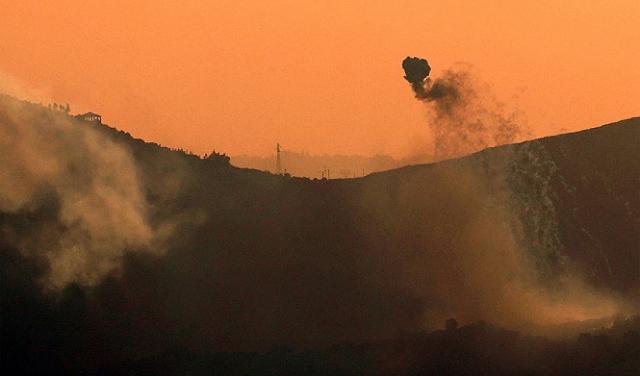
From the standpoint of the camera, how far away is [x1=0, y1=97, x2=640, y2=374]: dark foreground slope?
5712 cm

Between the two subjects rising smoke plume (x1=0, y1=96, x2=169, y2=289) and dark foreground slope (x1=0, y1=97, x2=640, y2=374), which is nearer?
dark foreground slope (x1=0, y1=97, x2=640, y2=374)

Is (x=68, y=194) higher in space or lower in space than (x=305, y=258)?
higher

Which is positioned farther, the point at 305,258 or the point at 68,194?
the point at 305,258

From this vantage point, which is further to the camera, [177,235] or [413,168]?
[413,168]

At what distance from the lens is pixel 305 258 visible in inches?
2849

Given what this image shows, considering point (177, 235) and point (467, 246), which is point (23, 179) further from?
point (467, 246)

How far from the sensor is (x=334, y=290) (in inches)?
2781

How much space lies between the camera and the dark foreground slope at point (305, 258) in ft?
187

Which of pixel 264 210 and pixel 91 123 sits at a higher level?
pixel 91 123

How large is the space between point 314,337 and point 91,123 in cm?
1727

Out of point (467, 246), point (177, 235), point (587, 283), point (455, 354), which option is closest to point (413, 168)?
point (467, 246)

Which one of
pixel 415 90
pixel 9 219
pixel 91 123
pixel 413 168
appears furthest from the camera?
pixel 415 90

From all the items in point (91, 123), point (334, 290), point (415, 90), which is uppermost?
point (415, 90)

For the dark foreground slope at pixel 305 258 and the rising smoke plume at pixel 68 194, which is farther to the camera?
the rising smoke plume at pixel 68 194
